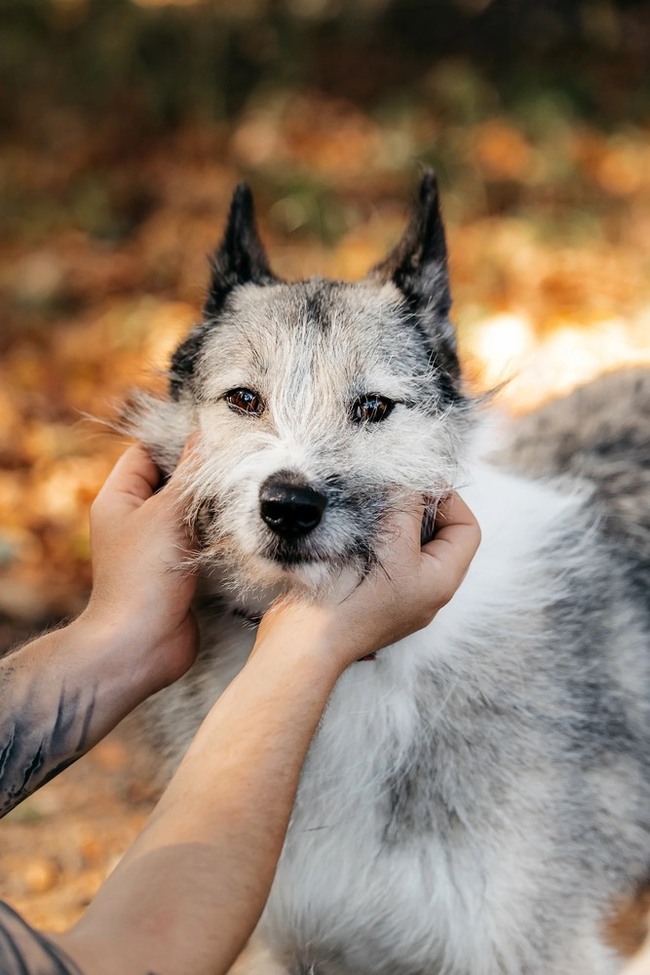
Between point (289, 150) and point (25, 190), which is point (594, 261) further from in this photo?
point (25, 190)

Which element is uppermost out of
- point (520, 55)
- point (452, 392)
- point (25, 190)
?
point (520, 55)

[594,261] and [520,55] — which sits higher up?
[520,55]

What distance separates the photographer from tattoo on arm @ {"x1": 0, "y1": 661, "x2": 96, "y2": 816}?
7.13ft

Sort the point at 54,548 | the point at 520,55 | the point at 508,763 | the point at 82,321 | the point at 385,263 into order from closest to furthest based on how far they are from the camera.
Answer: the point at 508,763
the point at 385,263
the point at 54,548
the point at 82,321
the point at 520,55

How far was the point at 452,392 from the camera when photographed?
102 inches

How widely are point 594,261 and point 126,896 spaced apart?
595 centimetres

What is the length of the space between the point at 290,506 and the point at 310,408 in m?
0.40

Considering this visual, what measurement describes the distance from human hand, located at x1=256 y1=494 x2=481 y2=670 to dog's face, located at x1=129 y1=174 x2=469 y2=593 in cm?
4

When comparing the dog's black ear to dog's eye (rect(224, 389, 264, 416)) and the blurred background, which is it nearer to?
dog's eye (rect(224, 389, 264, 416))

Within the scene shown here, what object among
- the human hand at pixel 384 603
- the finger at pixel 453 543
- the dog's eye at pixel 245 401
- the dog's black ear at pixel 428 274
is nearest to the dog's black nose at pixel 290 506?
the human hand at pixel 384 603

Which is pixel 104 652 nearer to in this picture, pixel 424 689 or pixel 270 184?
pixel 424 689

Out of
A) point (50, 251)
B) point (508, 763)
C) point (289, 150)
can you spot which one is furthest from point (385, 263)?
point (289, 150)

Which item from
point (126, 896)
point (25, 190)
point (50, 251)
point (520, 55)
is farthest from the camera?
point (520, 55)

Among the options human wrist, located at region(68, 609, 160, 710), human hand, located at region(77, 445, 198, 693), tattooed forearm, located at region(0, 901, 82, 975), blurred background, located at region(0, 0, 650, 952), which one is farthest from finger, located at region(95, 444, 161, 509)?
blurred background, located at region(0, 0, 650, 952)
